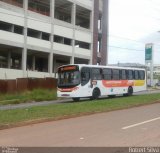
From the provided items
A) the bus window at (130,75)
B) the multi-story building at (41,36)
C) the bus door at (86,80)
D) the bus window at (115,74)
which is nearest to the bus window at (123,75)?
the bus window at (130,75)

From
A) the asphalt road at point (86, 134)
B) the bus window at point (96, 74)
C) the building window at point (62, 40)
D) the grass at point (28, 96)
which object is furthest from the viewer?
the building window at point (62, 40)

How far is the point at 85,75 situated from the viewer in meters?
30.0

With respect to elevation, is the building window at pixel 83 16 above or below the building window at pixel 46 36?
above

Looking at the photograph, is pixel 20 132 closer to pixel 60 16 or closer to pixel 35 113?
pixel 35 113

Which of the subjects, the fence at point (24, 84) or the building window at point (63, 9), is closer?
the fence at point (24, 84)

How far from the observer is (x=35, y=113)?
56.9 feet

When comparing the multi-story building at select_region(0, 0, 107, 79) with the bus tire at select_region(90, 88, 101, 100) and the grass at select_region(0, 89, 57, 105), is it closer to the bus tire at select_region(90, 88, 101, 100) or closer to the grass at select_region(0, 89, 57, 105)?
the grass at select_region(0, 89, 57, 105)

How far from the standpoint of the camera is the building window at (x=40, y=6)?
167ft

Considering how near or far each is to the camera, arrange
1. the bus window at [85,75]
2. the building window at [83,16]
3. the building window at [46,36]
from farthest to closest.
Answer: the building window at [83,16] < the building window at [46,36] < the bus window at [85,75]

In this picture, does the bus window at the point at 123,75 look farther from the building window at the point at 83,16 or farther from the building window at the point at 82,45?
the building window at the point at 83,16

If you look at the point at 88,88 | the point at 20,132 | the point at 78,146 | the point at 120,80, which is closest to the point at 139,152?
the point at 78,146

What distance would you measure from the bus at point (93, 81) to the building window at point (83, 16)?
23.7 m

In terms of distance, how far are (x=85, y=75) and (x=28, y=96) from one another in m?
7.67

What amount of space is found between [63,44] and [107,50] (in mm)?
11883
